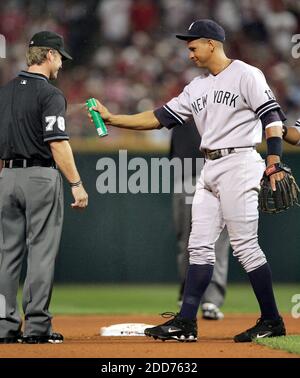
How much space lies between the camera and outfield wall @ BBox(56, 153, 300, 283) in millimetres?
9820

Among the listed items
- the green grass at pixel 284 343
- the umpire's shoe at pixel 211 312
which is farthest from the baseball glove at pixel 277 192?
the umpire's shoe at pixel 211 312

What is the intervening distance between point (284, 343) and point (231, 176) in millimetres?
991

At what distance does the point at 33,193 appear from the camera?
5359mm

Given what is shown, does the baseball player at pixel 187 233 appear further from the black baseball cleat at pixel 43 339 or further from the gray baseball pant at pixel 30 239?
the gray baseball pant at pixel 30 239

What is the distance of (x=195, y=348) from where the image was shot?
506cm

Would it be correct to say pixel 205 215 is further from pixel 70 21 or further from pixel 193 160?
pixel 70 21

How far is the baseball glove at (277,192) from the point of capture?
5316 mm

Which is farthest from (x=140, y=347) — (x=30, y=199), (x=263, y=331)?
(x=30, y=199)

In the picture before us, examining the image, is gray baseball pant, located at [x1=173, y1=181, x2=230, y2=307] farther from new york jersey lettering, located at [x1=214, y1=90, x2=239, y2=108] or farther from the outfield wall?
new york jersey lettering, located at [x1=214, y1=90, x2=239, y2=108]

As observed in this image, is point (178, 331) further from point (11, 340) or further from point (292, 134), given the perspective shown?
point (292, 134)

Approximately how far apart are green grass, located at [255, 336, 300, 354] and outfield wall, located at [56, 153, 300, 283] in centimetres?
443

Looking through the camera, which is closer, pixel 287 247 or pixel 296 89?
pixel 287 247
